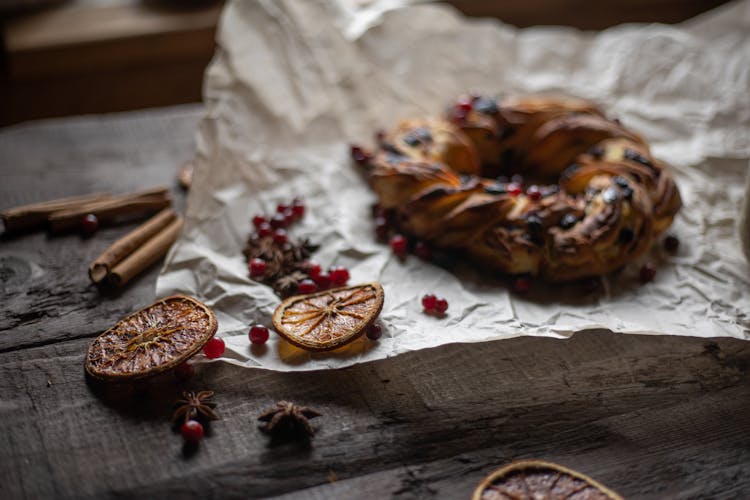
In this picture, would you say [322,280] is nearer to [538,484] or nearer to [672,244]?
[538,484]

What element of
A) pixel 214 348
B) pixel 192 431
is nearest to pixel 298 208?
pixel 214 348

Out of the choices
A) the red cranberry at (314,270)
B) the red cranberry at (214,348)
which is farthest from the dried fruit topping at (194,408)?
the red cranberry at (314,270)

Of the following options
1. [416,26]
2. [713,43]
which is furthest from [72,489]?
[713,43]

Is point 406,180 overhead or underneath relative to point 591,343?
overhead

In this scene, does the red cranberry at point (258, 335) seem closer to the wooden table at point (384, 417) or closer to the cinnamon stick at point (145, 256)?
the wooden table at point (384, 417)

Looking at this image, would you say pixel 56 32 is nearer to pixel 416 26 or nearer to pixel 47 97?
pixel 47 97

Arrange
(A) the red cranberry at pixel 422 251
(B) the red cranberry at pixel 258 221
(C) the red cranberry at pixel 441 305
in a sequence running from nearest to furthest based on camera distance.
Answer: (C) the red cranberry at pixel 441 305, (A) the red cranberry at pixel 422 251, (B) the red cranberry at pixel 258 221
